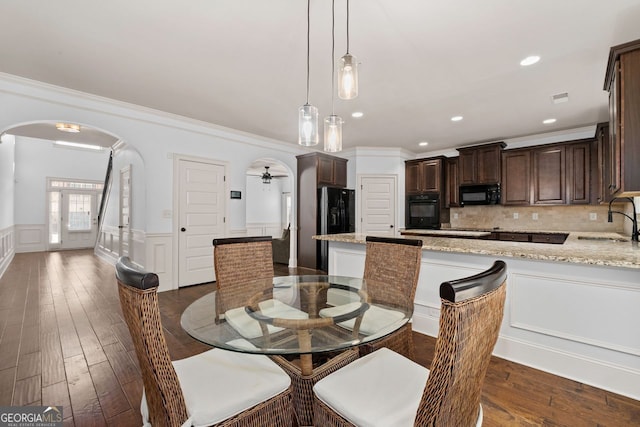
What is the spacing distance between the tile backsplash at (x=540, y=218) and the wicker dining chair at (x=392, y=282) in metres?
3.91

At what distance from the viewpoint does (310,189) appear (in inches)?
216

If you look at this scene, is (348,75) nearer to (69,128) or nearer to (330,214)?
(330,214)

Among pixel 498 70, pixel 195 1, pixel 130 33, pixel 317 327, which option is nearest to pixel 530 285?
pixel 317 327

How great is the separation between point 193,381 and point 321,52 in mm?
2487

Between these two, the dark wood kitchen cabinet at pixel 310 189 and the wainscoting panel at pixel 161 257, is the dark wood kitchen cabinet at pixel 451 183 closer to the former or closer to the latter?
the dark wood kitchen cabinet at pixel 310 189

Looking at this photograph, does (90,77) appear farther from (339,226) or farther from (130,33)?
(339,226)

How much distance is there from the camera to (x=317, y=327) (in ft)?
4.27

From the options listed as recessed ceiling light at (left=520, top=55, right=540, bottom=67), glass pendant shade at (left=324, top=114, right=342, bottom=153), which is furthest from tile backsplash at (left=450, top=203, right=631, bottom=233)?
glass pendant shade at (left=324, top=114, right=342, bottom=153)

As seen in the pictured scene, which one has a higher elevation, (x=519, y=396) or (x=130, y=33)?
(x=130, y=33)

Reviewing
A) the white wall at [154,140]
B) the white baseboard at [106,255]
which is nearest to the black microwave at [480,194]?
the white wall at [154,140]

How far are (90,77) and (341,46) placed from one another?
2.63 m

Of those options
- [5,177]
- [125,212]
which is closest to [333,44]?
[125,212]

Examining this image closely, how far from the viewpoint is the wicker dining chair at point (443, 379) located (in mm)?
658

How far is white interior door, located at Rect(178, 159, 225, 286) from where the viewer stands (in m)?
4.27
